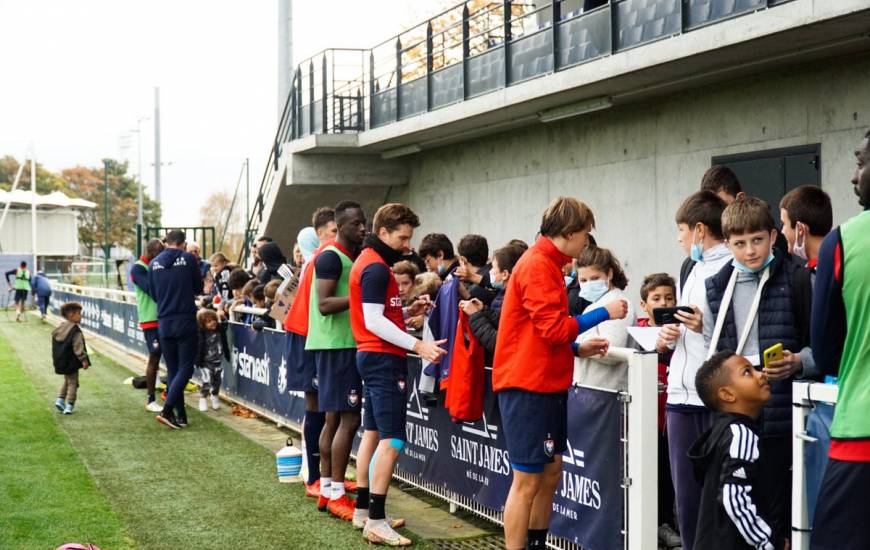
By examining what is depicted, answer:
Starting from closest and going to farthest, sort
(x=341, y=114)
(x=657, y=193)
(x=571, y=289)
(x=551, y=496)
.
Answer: (x=551, y=496) → (x=571, y=289) → (x=657, y=193) → (x=341, y=114)

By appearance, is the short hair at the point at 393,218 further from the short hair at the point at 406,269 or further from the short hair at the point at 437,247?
the short hair at the point at 437,247

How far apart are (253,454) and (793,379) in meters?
6.12

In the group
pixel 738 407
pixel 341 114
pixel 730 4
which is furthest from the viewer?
pixel 341 114

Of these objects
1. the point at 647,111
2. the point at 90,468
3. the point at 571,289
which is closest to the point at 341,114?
the point at 647,111

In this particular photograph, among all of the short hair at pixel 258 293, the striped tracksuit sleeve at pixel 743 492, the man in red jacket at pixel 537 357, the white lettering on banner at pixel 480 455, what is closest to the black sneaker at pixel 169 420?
the short hair at pixel 258 293

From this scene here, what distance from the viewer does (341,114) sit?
19594mm

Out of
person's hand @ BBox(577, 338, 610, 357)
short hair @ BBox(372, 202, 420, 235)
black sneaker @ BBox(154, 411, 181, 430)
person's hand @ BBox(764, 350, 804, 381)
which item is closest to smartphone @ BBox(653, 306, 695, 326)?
person's hand @ BBox(577, 338, 610, 357)

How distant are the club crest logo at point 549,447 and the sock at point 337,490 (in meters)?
2.32

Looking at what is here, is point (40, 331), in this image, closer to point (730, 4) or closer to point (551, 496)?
point (730, 4)

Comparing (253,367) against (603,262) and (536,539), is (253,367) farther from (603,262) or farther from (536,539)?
(536,539)

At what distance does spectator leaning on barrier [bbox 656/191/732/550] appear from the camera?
4871 mm

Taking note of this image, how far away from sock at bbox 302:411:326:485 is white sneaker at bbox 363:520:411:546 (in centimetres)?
133

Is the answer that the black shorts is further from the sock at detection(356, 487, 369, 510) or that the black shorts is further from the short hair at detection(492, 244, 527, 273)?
the sock at detection(356, 487, 369, 510)

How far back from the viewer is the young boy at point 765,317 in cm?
431
